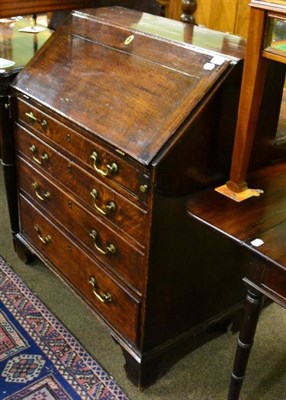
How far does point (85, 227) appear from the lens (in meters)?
1.73

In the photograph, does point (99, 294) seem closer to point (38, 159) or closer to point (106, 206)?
point (106, 206)

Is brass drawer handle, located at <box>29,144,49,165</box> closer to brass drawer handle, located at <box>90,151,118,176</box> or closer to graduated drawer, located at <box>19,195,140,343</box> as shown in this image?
graduated drawer, located at <box>19,195,140,343</box>

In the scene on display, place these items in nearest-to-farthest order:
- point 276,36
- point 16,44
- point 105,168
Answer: point 276,36 → point 105,168 → point 16,44

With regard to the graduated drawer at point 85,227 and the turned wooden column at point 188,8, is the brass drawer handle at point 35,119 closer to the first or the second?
the graduated drawer at point 85,227

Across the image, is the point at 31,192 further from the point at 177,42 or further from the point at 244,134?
the point at 244,134

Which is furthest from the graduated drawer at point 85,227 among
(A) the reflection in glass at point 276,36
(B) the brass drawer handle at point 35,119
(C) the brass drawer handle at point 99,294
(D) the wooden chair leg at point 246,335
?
(A) the reflection in glass at point 276,36

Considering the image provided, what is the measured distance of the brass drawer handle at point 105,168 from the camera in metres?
1.47

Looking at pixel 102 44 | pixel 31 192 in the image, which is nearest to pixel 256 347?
pixel 31 192

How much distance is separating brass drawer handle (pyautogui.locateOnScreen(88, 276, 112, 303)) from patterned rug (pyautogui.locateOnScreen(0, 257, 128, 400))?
24 centimetres

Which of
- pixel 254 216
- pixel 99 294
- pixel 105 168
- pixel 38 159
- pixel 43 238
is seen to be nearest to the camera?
pixel 254 216

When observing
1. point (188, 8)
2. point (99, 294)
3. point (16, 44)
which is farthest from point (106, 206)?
point (16, 44)

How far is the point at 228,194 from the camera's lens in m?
1.39

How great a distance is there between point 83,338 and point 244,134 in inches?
40.7

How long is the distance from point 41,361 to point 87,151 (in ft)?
2.54
